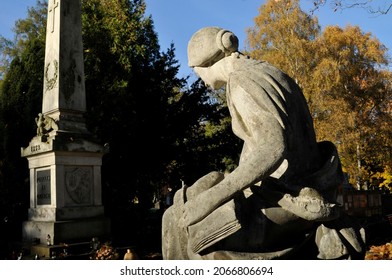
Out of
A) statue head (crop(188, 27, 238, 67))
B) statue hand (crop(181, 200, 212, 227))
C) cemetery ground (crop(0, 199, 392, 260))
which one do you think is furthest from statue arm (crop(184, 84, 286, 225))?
cemetery ground (crop(0, 199, 392, 260))

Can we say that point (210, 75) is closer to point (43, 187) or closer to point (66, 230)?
point (66, 230)

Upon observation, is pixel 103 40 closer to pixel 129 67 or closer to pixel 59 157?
pixel 129 67

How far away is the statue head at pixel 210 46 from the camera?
2334mm

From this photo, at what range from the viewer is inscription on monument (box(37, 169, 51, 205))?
31.1 feet

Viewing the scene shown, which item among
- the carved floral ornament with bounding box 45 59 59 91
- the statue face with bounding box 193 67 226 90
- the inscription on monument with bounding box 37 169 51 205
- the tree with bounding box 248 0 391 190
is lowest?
the statue face with bounding box 193 67 226 90

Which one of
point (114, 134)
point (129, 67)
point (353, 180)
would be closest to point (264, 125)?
point (114, 134)

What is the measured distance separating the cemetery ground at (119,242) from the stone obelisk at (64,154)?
1.14ft

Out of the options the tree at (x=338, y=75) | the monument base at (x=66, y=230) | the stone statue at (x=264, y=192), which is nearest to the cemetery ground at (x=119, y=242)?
the monument base at (x=66, y=230)

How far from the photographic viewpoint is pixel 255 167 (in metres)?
1.91

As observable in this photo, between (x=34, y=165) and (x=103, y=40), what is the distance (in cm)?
818

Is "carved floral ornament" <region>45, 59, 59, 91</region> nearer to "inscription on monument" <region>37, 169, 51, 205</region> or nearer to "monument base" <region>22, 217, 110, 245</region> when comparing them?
"inscription on monument" <region>37, 169, 51, 205</region>

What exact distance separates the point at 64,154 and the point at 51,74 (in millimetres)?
2167

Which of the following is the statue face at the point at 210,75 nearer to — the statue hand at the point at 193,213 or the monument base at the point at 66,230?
the statue hand at the point at 193,213

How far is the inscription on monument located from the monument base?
1.60 feet
